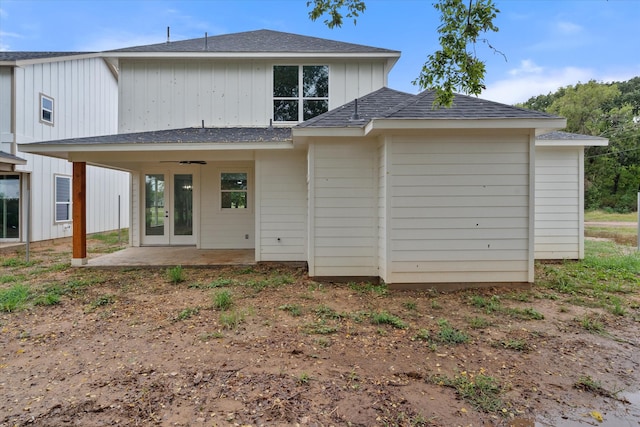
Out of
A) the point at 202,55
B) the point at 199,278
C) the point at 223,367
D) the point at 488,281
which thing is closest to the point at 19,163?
the point at 202,55

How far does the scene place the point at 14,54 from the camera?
11.1m

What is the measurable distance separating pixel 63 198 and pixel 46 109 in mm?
2984

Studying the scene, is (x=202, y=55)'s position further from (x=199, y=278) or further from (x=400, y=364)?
(x=400, y=364)

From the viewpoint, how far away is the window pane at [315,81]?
9.73 meters

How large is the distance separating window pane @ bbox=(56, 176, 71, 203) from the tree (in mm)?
11537

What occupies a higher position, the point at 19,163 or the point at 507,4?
the point at 507,4

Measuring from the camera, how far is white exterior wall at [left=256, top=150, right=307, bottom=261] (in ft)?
24.5

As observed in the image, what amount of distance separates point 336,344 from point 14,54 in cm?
1434

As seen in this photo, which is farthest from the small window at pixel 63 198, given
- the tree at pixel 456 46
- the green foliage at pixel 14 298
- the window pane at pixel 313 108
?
the tree at pixel 456 46

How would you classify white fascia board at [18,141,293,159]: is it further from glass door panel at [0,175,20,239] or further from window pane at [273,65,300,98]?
glass door panel at [0,175,20,239]

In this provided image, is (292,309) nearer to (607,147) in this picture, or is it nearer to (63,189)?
(63,189)

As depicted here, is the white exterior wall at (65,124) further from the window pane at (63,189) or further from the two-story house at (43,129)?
the window pane at (63,189)

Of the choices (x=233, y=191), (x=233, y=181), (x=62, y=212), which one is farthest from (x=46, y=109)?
(x=233, y=191)

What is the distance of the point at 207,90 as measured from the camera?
9594 millimetres
